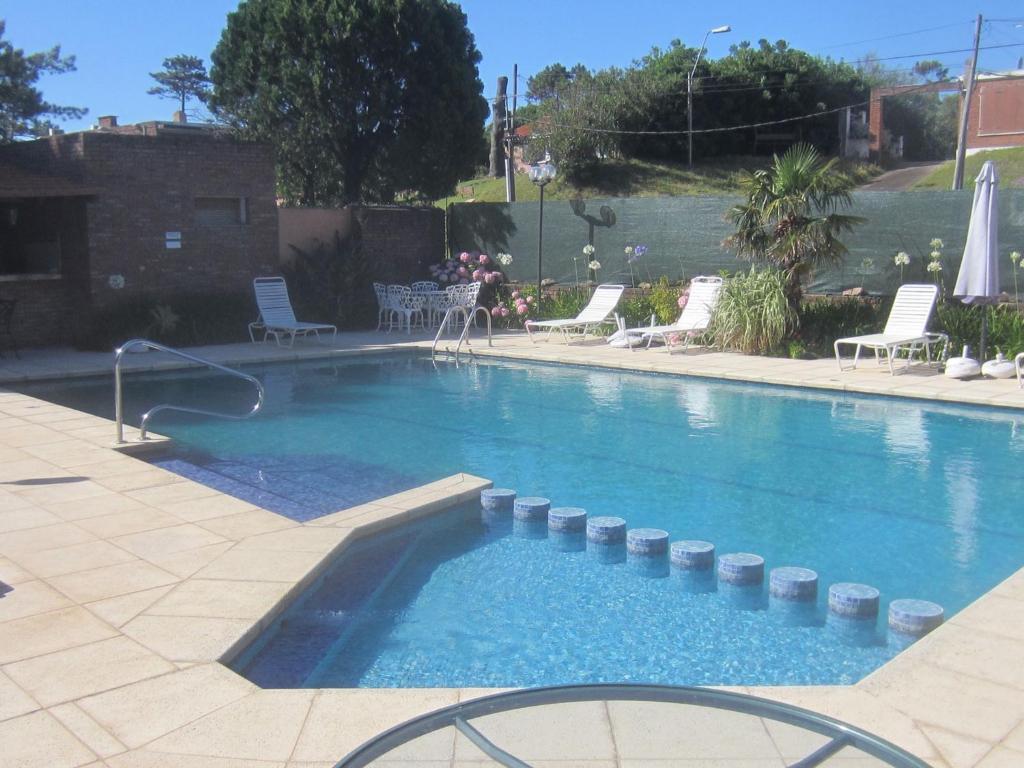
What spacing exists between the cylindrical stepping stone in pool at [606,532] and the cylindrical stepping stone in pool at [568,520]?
0.48 ft

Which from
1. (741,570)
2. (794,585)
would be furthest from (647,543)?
(794,585)

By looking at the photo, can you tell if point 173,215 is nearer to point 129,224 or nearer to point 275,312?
point 129,224

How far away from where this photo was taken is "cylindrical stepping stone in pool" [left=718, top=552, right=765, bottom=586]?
496cm

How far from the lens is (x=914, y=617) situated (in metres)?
4.29

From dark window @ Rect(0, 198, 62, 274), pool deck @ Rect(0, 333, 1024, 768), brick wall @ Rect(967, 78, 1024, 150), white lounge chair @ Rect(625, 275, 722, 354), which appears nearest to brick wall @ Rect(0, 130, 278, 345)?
dark window @ Rect(0, 198, 62, 274)

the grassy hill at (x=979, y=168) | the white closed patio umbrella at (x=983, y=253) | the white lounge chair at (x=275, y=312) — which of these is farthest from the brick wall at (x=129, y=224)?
the grassy hill at (x=979, y=168)

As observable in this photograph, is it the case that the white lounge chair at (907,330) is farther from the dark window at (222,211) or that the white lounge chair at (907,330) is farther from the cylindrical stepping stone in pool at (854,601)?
the dark window at (222,211)

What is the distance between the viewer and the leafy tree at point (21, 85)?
23.0 meters

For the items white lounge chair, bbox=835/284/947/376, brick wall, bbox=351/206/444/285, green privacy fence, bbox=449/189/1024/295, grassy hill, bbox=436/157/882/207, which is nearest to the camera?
white lounge chair, bbox=835/284/947/376

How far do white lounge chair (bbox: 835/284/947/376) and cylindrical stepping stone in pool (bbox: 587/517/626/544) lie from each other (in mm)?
5853

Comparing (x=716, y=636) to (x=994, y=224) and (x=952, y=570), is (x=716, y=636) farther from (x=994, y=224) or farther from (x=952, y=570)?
(x=994, y=224)

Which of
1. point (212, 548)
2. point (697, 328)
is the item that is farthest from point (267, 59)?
point (212, 548)

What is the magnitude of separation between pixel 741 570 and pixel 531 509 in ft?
4.85

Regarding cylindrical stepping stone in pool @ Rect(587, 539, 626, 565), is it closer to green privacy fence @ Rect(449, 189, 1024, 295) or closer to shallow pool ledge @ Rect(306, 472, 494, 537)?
shallow pool ledge @ Rect(306, 472, 494, 537)
